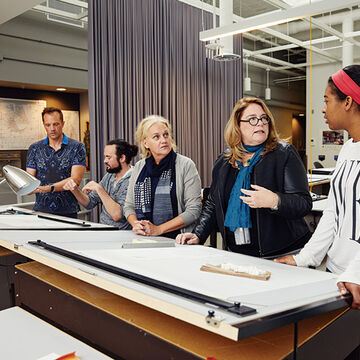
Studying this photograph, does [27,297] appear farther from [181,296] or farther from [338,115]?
[338,115]

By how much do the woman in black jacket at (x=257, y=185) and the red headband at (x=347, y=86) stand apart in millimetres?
481

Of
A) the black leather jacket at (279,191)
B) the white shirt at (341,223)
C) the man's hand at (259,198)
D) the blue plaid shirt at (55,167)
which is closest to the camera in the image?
the white shirt at (341,223)

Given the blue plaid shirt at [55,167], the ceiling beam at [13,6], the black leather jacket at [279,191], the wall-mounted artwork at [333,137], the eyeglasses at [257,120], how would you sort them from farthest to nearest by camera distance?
the wall-mounted artwork at [333,137]
the ceiling beam at [13,6]
the blue plaid shirt at [55,167]
the eyeglasses at [257,120]
the black leather jacket at [279,191]

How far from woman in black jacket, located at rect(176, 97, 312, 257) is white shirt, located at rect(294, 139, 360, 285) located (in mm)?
169

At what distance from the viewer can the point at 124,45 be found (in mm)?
5410

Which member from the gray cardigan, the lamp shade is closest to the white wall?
the lamp shade

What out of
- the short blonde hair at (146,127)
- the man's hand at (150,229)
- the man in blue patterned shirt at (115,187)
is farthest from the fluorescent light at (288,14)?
the man's hand at (150,229)

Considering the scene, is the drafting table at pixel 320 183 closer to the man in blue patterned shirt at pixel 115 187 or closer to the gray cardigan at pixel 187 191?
the man in blue patterned shirt at pixel 115 187

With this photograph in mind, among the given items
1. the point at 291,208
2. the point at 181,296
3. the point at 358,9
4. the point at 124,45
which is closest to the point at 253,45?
the point at 358,9

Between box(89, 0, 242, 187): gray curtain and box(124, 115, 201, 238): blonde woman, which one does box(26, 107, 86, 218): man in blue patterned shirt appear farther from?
box(89, 0, 242, 187): gray curtain

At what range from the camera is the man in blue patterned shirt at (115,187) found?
113 inches

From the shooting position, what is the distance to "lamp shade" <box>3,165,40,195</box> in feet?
7.70

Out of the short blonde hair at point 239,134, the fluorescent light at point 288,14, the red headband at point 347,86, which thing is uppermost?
the fluorescent light at point 288,14

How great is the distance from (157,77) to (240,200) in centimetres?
437
